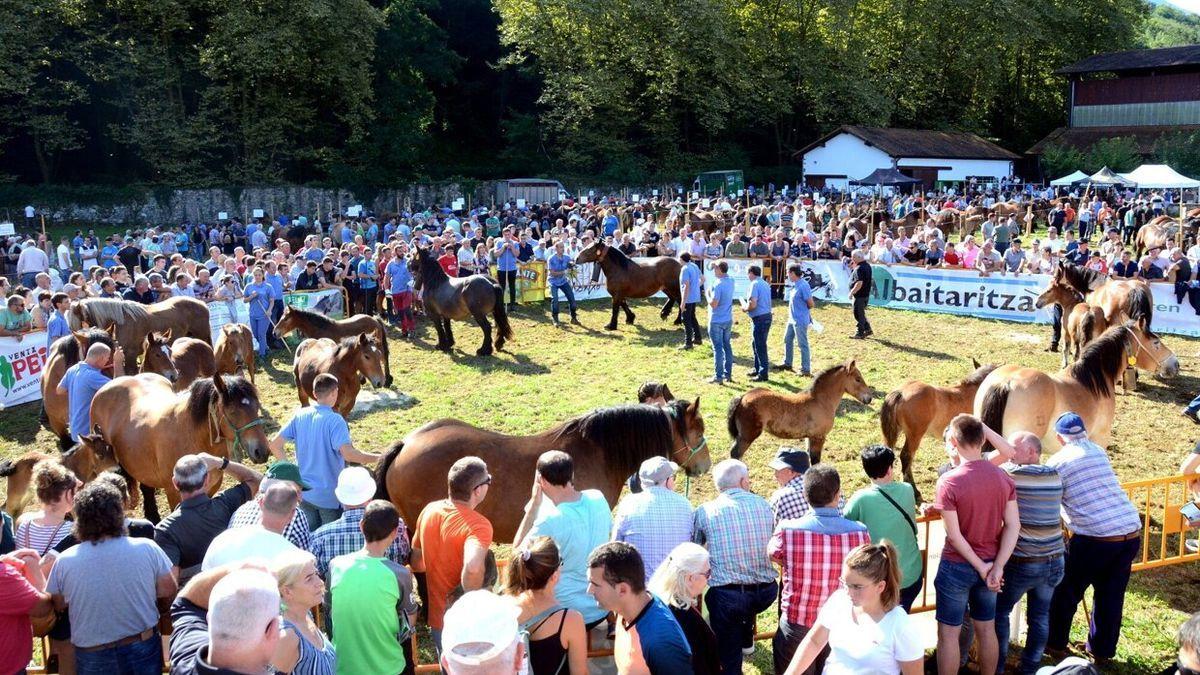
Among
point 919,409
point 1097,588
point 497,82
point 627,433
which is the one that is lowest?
point 1097,588

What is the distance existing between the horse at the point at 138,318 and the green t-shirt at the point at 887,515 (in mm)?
10349

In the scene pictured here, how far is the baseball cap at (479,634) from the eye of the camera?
9.89 feet

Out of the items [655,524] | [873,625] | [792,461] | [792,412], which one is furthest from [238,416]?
[873,625]

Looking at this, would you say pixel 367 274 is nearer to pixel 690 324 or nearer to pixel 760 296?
pixel 690 324

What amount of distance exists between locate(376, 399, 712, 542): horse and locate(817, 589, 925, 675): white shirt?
2919 mm

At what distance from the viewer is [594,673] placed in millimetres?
5098

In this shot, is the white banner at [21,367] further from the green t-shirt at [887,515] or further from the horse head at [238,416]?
the green t-shirt at [887,515]

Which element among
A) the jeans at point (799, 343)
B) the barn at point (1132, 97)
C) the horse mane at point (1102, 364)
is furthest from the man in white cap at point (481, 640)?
the barn at point (1132, 97)

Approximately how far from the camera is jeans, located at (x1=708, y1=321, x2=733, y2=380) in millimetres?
13717

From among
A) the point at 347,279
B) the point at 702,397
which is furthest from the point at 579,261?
the point at 702,397

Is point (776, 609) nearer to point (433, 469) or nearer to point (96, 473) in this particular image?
point (433, 469)

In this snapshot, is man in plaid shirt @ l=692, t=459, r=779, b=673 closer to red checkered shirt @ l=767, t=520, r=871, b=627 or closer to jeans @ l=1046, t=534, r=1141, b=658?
red checkered shirt @ l=767, t=520, r=871, b=627

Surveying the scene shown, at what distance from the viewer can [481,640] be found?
3021 mm

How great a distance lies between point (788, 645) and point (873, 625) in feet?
3.11
